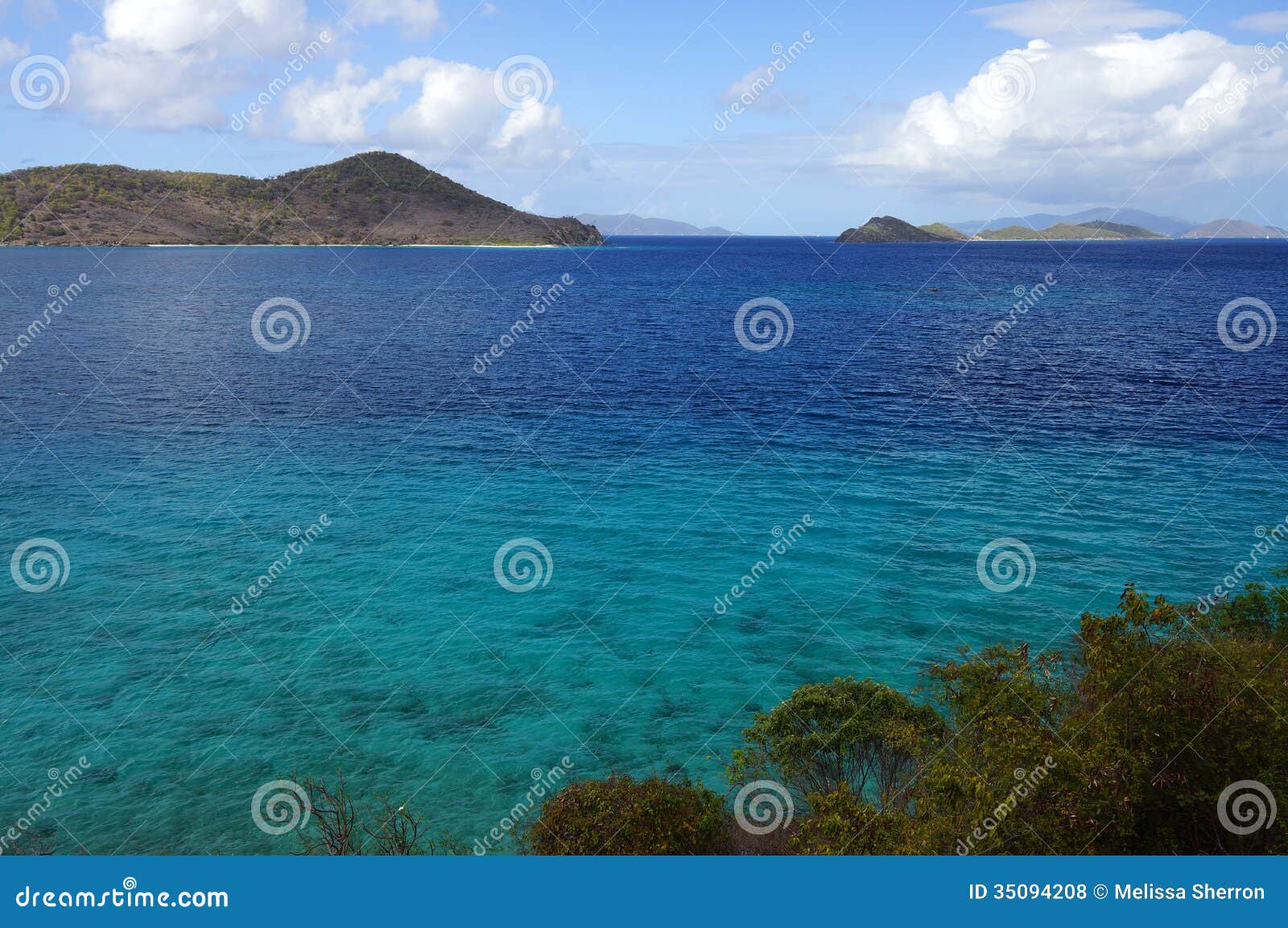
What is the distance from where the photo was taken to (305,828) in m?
19.7

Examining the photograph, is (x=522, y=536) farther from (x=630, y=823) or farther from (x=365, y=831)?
(x=630, y=823)

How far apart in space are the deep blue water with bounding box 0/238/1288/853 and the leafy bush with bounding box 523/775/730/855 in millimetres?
4974

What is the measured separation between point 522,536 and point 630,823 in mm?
22870

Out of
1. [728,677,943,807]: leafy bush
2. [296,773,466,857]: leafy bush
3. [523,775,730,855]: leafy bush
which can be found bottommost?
[296,773,466,857]: leafy bush

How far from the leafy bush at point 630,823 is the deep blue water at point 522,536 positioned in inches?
196

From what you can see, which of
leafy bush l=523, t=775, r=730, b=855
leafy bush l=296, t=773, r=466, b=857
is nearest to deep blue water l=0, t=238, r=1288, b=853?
leafy bush l=296, t=773, r=466, b=857

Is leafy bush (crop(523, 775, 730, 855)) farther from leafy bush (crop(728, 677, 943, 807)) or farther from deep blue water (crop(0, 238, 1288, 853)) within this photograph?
deep blue water (crop(0, 238, 1288, 853))

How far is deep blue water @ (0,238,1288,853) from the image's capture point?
23.5 m

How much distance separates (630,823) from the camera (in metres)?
15.3

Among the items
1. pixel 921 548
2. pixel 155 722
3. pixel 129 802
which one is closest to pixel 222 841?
pixel 129 802

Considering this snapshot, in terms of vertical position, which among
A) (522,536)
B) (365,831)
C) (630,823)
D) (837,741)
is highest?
(837,741)

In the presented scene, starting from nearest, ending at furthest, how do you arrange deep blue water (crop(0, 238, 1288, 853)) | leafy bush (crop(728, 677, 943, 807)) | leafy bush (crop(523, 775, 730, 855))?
leafy bush (crop(523, 775, 730, 855)), leafy bush (crop(728, 677, 943, 807)), deep blue water (crop(0, 238, 1288, 853))

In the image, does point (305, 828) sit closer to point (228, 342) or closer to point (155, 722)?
point (155, 722)

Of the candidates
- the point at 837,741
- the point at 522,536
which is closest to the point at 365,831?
the point at 837,741
